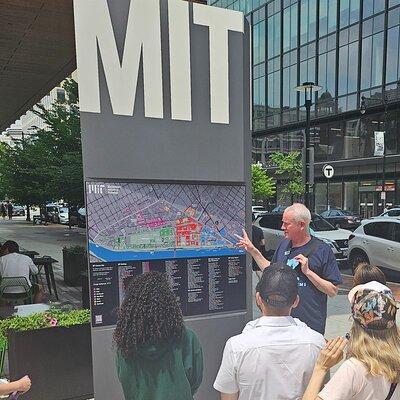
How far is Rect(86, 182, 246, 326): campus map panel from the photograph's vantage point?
9.71 feet

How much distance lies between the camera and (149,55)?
10.0ft

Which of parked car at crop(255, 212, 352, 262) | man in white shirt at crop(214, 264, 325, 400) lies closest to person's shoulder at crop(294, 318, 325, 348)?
man in white shirt at crop(214, 264, 325, 400)

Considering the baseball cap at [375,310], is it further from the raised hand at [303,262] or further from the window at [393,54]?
the window at [393,54]

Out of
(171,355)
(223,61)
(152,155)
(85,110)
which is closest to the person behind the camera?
(171,355)

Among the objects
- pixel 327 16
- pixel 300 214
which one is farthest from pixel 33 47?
pixel 327 16

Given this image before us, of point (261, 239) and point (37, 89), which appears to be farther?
point (37, 89)

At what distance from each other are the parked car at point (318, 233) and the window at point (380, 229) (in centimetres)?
116

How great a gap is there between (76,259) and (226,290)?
6.46 metres

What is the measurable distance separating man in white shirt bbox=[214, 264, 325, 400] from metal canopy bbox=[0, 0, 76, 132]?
13.2ft

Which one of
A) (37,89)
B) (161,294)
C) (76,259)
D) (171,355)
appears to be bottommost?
(76,259)

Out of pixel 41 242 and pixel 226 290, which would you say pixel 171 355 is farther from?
pixel 41 242

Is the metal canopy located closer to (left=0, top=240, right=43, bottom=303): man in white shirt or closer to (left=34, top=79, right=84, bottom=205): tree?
(left=34, top=79, right=84, bottom=205): tree

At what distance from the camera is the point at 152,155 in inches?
122

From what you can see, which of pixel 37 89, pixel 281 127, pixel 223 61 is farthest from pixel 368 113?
pixel 223 61
